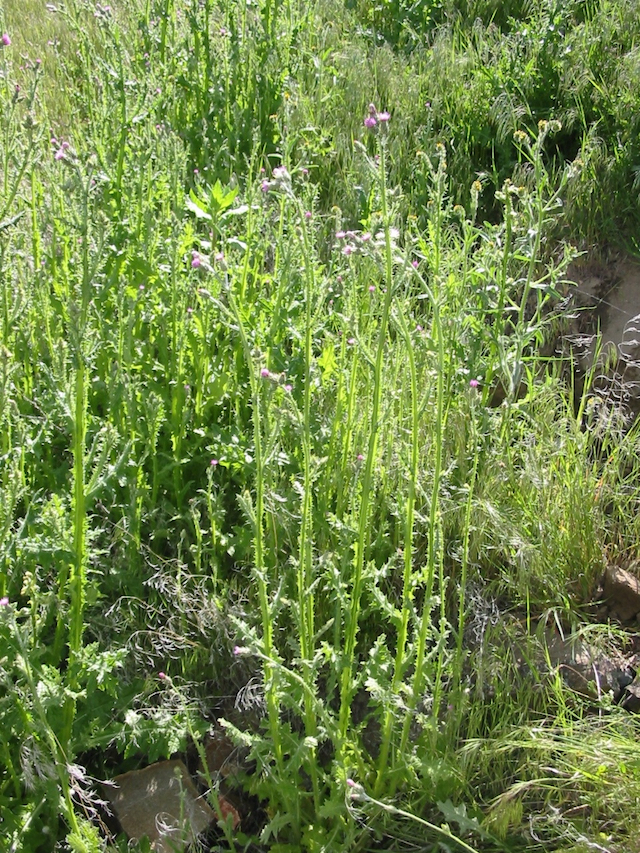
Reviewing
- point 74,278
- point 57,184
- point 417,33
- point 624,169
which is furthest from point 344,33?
point 74,278

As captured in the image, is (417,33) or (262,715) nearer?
(262,715)

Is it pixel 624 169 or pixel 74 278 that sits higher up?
pixel 624 169

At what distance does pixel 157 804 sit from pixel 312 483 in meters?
0.86

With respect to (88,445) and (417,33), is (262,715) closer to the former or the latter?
(88,445)

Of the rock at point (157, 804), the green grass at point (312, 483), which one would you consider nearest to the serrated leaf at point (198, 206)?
the green grass at point (312, 483)

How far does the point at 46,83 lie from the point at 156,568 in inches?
136

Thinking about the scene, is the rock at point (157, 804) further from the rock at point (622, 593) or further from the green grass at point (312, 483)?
the rock at point (622, 593)

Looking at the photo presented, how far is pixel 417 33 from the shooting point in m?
4.34

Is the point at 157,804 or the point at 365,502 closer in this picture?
the point at 365,502

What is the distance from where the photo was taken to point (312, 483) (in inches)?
81.7

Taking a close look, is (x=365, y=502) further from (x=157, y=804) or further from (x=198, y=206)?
(x=198, y=206)

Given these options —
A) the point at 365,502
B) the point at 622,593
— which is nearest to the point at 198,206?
the point at 365,502

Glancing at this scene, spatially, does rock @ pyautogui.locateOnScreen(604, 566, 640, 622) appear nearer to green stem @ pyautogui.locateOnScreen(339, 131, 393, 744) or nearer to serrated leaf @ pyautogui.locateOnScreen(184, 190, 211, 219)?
green stem @ pyautogui.locateOnScreen(339, 131, 393, 744)

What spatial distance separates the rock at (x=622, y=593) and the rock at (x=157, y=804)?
1.19 meters
